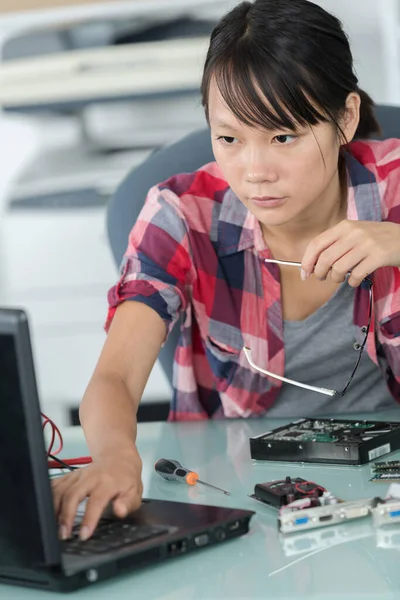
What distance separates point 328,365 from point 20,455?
765mm

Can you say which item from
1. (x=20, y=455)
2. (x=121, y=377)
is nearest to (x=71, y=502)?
(x=20, y=455)

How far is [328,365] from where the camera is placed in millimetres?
1401

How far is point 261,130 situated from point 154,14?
163cm

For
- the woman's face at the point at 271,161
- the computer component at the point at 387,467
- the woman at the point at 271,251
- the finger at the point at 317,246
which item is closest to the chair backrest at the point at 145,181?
the woman at the point at 271,251

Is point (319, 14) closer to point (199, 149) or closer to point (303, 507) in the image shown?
point (199, 149)

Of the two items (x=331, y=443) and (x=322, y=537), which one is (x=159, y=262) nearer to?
(x=331, y=443)

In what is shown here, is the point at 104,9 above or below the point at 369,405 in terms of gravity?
above

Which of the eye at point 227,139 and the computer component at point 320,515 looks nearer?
the computer component at point 320,515

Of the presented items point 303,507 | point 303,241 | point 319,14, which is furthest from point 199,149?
point 303,507

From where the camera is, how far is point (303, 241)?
1.42 meters

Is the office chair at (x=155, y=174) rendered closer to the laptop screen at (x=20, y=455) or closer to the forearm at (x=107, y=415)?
the forearm at (x=107, y=415)

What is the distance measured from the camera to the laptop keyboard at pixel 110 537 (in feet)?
2.49

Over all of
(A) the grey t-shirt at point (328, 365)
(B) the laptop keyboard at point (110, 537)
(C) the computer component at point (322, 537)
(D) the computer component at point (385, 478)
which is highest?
(B) the laptop keyboard at point (110, 537)

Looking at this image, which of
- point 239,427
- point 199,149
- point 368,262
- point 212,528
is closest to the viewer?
point 212,528
